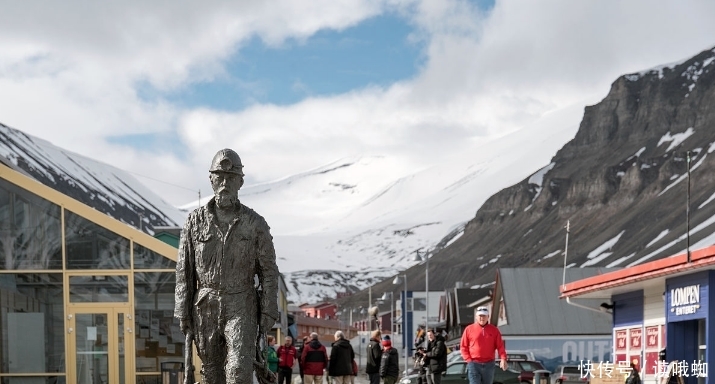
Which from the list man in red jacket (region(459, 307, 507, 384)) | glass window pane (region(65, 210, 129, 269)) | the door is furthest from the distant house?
man in red jacket (region(459, 307, 507, 384))

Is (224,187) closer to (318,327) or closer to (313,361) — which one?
(313,361)

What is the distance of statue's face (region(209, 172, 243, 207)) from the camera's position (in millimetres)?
10836

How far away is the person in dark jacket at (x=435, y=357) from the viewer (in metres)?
22.7

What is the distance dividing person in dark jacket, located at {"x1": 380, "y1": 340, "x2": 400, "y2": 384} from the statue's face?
1496 cm

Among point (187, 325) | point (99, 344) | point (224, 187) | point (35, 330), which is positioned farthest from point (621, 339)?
point (224, 187)

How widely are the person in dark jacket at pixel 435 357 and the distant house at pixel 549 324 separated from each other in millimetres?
37114

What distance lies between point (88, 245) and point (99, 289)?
0.98 m

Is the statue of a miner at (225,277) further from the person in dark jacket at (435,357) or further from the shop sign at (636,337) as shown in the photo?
the shop sign at (636,337)

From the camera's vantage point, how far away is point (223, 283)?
10.8m

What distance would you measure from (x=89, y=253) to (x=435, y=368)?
917 cm

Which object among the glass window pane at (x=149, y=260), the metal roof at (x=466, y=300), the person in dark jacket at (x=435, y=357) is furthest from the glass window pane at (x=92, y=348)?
the metal roof at (x=466, y=300)

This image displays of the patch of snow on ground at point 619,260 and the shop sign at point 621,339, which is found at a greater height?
the shop sign at point 621,339

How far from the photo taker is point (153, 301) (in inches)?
1116

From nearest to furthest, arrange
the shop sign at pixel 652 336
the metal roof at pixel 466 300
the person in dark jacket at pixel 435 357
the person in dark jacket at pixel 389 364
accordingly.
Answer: the person in dark jacket at pixel 435 357, the person in dark jacket at pixel 389 364, the shop sign at pixel 652 336, the metal roof at pixel 466 300
